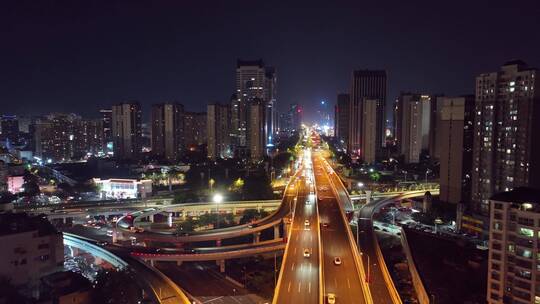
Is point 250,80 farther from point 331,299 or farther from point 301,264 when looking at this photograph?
point 331,299

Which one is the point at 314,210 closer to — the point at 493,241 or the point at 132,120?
the point at 493,241

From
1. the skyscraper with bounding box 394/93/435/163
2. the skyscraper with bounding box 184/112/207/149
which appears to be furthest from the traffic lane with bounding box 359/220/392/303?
the skyscraper with bounding box 184/112/207/149

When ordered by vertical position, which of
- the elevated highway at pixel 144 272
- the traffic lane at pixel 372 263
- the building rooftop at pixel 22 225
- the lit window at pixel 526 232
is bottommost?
the elevated highway at pixel 144 272

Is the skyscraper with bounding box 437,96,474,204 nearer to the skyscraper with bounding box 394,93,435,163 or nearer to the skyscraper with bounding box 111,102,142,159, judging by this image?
the skyscraper with bounding box 394,93,435,163

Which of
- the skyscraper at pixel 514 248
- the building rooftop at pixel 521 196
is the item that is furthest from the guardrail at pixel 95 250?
the building rooftop at pixel 521 196

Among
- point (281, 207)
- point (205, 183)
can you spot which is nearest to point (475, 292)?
point (281, 207)

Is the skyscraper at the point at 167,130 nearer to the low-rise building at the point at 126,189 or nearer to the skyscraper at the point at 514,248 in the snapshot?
the low-rise building at the point at 126,189

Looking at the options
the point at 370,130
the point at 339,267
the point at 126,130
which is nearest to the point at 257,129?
the point at 370,130
